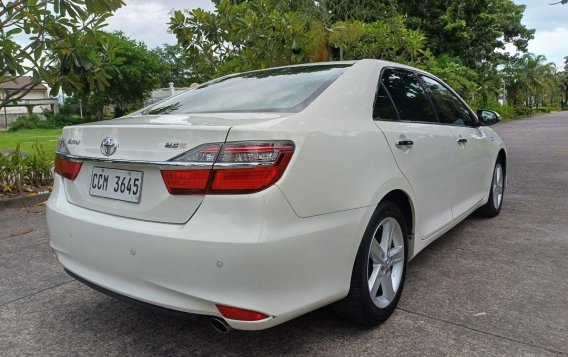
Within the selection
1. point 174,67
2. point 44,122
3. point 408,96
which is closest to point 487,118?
point 408,96

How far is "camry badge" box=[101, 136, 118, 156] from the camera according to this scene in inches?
91.7

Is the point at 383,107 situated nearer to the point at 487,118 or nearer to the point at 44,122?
the point at 487,118

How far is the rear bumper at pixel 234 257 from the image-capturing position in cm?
197

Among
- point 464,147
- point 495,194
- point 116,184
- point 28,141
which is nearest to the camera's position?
point 116,184

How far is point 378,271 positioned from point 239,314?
99cm

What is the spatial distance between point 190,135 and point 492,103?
100 ft

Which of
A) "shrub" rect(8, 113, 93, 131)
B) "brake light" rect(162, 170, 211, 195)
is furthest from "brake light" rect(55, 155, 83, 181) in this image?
"shrub" rect(8, 113, 93, 131)

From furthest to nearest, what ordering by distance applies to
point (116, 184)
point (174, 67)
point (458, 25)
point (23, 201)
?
point (174, 67)
point (458, 25)
point (23, 201)
point (116, 184)

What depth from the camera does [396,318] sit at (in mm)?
2781

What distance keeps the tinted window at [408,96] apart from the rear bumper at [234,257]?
1128mm

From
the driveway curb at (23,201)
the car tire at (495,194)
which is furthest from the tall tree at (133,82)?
the car tire at (495,194)

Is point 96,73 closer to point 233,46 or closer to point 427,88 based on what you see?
point 233,46

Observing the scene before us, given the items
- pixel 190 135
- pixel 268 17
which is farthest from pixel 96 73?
pixel 190 135

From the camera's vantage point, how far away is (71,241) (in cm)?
248
